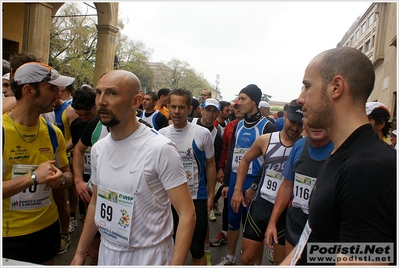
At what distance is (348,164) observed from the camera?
1.34 m

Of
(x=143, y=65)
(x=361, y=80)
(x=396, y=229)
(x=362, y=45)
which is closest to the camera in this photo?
(x=396, y=229)

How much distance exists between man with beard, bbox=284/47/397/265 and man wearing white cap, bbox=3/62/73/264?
184 cm

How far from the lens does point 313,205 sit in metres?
1.49

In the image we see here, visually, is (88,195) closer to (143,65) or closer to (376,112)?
(376,112)

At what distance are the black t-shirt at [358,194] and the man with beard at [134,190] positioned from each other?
35.6 inches

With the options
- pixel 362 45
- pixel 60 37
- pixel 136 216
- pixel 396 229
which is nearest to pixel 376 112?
pixel 396 229

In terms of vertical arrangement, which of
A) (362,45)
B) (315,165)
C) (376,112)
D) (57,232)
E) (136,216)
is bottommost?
(57,232)

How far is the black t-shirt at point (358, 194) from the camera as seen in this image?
1.21m

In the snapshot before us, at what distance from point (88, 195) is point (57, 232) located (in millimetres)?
788

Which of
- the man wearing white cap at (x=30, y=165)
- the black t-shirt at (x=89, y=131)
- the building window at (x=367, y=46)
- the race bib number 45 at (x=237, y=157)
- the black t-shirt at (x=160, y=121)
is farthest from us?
the building window at (x=367, y=46)

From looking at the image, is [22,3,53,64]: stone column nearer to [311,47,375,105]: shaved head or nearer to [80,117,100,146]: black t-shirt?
[80,117,100,146]: black t-shirt

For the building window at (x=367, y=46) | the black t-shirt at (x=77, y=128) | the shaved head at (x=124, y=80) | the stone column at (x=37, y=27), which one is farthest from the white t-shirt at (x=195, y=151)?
the building window at (x=367, y=46)

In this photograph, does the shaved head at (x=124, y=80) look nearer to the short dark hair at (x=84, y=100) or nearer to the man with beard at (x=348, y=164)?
the man with beard at (x=348, y=164)

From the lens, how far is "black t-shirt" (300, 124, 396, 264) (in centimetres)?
121
